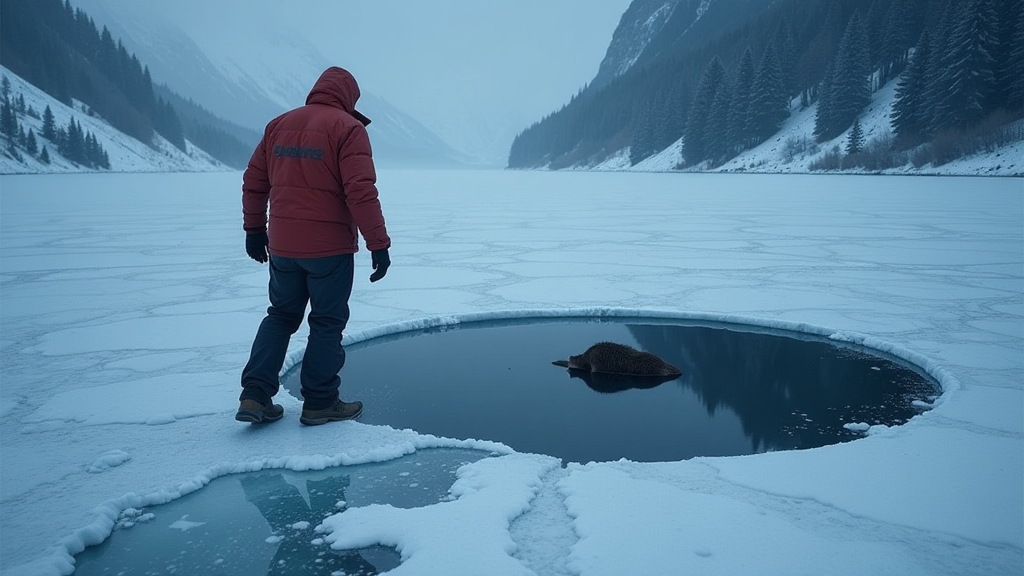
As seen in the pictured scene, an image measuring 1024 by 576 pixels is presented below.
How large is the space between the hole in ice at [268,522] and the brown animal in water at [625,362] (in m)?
1.36

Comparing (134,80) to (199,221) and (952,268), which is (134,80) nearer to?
(199,221)

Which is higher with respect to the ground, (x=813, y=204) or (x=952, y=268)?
(x=813, y=204)

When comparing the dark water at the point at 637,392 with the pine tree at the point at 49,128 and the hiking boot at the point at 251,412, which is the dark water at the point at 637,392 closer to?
the hiking boot at the point at 251,412

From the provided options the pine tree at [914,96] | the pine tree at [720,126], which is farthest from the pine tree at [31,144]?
the pine tree at [914,96]

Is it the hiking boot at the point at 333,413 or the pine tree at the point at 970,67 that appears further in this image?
the pine tree at the point at 970,67

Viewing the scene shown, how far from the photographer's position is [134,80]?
295 feet

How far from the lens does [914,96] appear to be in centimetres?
3778

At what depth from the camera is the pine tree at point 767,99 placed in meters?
51.3

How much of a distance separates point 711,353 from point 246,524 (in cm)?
315

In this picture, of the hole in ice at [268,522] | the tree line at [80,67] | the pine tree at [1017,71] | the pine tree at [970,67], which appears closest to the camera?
the hole in ice at [268,522]

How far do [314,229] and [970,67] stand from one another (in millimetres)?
43045

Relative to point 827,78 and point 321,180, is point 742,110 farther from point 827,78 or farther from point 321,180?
point 321,180

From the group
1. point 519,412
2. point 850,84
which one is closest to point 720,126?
point 850,84

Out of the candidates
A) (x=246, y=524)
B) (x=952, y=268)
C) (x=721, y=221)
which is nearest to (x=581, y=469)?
(x=246, y=524)
